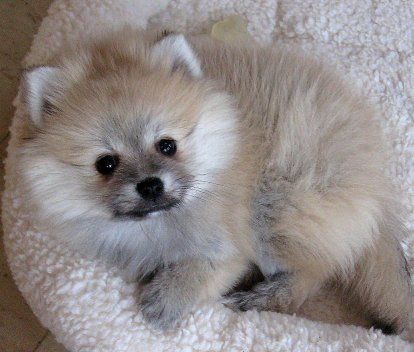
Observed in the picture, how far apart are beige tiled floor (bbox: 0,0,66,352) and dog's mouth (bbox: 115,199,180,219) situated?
82 cm

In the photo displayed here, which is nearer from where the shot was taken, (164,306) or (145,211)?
(145,211)

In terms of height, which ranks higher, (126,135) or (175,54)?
(175,54)

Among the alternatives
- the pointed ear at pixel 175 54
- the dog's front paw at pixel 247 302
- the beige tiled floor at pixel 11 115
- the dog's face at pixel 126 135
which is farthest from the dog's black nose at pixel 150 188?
the beige tiled floor at pixel 11 115

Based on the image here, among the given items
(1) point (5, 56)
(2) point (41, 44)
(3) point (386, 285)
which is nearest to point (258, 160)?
(3) point (386, 285)

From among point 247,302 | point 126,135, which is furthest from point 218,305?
point 126,135

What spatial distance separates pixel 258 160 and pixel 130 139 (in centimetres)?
42

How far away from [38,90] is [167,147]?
362mm

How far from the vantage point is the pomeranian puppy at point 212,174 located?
4.37 ft

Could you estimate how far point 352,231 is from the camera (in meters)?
1.57

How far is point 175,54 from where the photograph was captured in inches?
56.3

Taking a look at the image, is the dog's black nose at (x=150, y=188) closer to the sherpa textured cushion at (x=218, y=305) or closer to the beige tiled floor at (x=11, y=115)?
the sherpa textured cushion at (x=218, y=305)

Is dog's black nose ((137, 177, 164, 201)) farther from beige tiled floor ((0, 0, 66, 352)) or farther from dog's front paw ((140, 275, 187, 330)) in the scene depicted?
beige tiled floor ((0, 0, 66, 352))

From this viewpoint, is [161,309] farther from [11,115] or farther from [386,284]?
[11,115]

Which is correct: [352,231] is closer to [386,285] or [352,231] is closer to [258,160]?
[386,285]
